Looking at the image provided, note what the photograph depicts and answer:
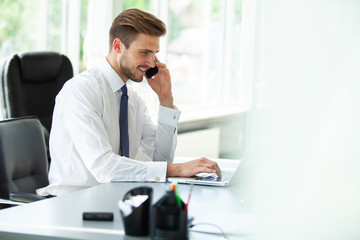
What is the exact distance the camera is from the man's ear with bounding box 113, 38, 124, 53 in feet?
7.73

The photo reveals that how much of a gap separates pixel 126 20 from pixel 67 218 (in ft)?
3.60

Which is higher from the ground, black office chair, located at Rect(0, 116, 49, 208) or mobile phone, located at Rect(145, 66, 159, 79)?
mobile phone, located at Rect(145, 66, 159, 79)

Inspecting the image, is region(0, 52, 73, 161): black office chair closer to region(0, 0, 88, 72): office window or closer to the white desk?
region(0, 0, 88, 72): office window

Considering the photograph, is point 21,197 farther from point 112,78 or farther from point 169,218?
point 169,218

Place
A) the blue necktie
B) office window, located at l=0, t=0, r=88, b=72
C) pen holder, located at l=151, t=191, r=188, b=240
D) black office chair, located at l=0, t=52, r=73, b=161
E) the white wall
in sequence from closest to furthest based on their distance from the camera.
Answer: the white wall, pen holder, located at l=151, t=191, r=188, b=240, the blue necktie, black office chair, located at l=0, t=52, r=73, b=161, office window, located at l=0, t=0, r=88, b=72

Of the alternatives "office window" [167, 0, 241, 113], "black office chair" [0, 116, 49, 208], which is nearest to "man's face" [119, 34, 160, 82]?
"black office chair" [0, 116, 49, 208]

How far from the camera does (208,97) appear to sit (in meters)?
6.84

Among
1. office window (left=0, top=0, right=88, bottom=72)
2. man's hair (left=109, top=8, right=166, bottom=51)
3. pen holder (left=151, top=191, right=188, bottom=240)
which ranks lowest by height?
pen holder (left=151, top=191, right=188, bottom=240)

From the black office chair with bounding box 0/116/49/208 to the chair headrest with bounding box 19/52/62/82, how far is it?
2.30ft

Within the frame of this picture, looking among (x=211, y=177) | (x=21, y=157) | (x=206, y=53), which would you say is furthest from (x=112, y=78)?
(x=206, y=53)

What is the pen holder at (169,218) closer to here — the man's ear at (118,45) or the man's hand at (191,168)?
the man's hand at (191,168)

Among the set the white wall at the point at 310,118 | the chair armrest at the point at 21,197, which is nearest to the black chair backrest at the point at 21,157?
the chair armrest at the point at 21,197

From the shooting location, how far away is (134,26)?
2.30m

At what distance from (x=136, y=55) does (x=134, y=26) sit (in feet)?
0.41
